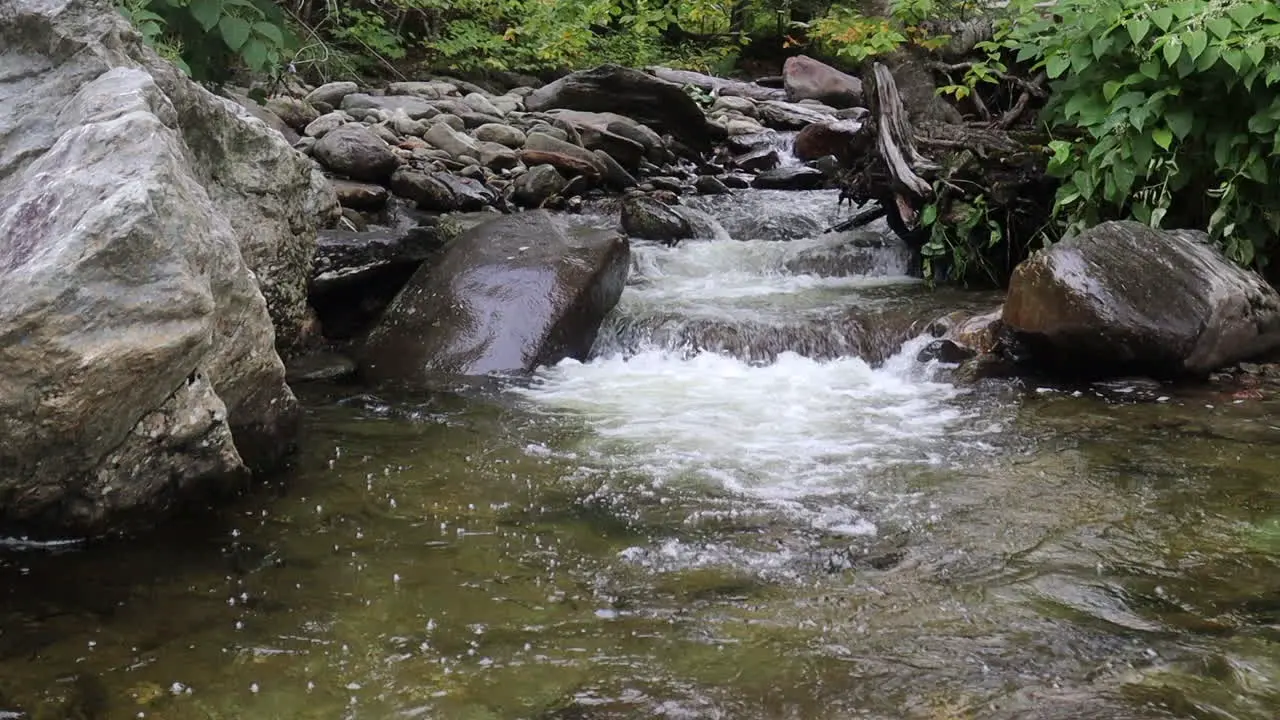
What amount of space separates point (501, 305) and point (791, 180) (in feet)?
18.0

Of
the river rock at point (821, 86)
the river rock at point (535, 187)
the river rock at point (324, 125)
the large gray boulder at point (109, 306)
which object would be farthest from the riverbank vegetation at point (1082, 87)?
the river rock at point (821, 86)

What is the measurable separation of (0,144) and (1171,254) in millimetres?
5467

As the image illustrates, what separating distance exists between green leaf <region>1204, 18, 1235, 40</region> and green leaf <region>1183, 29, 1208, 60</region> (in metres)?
0.05

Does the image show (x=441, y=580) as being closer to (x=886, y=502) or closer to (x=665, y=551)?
(x=665, y=551)

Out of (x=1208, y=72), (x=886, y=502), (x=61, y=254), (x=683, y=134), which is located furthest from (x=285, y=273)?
(x=683, y=134)

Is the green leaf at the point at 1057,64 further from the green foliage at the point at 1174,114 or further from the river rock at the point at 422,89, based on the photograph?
the river rock at the point at 422,89

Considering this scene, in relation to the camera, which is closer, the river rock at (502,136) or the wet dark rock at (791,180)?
the river rock at (502,136)

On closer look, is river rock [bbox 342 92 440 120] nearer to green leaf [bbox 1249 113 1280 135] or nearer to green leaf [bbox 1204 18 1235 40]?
green leaf [bbox 1204 18 1235 40]

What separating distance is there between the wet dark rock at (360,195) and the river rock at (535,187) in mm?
1595

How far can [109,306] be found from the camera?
3.09 metres

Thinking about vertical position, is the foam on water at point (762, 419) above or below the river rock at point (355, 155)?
below

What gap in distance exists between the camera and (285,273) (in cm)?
547

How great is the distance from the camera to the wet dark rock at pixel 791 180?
35.9ft

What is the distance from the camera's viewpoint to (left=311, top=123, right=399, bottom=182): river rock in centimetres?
849
